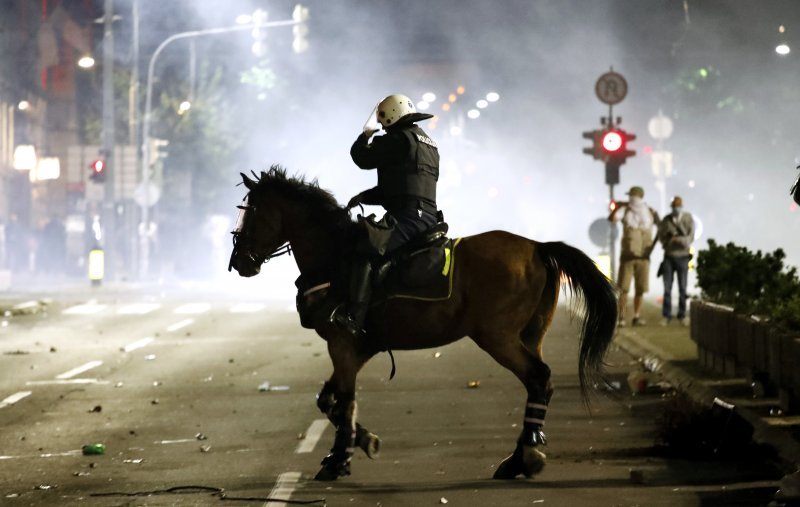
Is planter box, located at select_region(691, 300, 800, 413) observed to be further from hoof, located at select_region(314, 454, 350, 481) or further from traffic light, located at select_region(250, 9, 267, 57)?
traffic light, located at select_region(250, 9, 267, 57)

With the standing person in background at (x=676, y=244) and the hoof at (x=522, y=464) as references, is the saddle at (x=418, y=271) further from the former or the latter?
the standing person in background at (x=676, y=244)

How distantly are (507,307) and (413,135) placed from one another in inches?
48.9

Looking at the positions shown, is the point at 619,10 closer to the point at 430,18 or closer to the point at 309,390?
the point at 309,390

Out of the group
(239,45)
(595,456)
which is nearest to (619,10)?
(239,45)

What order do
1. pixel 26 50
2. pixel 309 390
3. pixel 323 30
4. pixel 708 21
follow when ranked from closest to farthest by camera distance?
pixel 309 390
pixel 708 21
pixel 26 50
pixel 323 30

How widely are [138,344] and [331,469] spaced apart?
12.5m

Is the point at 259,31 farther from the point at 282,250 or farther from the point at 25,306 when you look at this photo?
the point at 282,250

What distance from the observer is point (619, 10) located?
207ft

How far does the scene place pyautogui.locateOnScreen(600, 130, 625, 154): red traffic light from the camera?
2603 cm

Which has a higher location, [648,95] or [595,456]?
[648,95]

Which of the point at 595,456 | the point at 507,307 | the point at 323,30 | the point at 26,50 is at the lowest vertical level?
the point at 595,456

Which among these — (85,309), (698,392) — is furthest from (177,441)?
(85,309)

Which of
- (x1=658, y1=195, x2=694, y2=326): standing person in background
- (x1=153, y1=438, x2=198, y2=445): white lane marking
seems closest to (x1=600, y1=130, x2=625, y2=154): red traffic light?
(x1=658, y1=195, x2=694, y2=326): standing person in background

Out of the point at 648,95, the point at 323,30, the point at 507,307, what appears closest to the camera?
the point at 507,307
